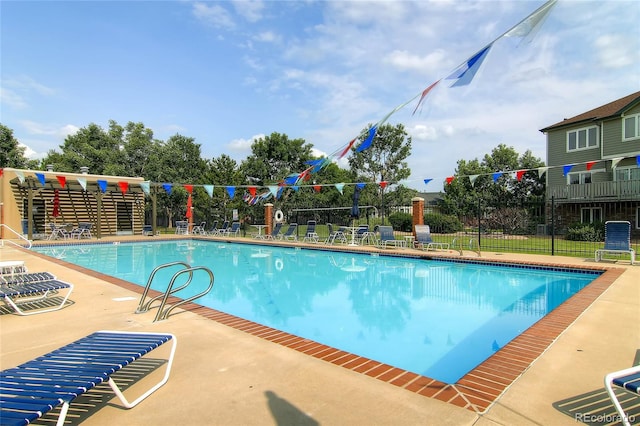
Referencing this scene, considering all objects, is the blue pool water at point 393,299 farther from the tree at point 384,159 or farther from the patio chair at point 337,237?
the tree at point 384,159

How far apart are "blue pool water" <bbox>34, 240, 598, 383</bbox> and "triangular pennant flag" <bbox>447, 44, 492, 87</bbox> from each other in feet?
9.90

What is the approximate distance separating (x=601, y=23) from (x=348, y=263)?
8.85 meters

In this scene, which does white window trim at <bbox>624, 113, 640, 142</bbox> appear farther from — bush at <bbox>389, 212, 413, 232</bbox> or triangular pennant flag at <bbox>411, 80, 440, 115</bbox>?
triangular pennant flag at <bbox>411, 80, 440, 115</bbox>

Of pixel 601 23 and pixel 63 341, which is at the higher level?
pixel 601 23

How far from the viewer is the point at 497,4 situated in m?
4.90

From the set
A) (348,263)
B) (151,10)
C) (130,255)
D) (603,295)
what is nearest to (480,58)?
(603,295)

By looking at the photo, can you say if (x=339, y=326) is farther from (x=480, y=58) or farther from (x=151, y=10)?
(x=151, y=10)

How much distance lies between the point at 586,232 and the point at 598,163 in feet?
16.7

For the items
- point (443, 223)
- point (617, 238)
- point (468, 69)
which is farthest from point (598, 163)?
point (468, 69)

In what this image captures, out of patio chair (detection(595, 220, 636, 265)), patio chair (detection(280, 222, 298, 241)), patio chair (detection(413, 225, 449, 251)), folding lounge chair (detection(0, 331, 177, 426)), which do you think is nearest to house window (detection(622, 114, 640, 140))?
patio chair (detection(595, 220, 636, 265))

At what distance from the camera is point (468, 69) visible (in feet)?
12.6

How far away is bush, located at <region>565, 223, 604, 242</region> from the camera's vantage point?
16531 millimetres

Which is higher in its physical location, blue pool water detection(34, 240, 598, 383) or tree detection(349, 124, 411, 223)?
tree detection(349, 124, 411, 223)

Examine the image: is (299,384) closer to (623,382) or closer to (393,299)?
(623,382)
